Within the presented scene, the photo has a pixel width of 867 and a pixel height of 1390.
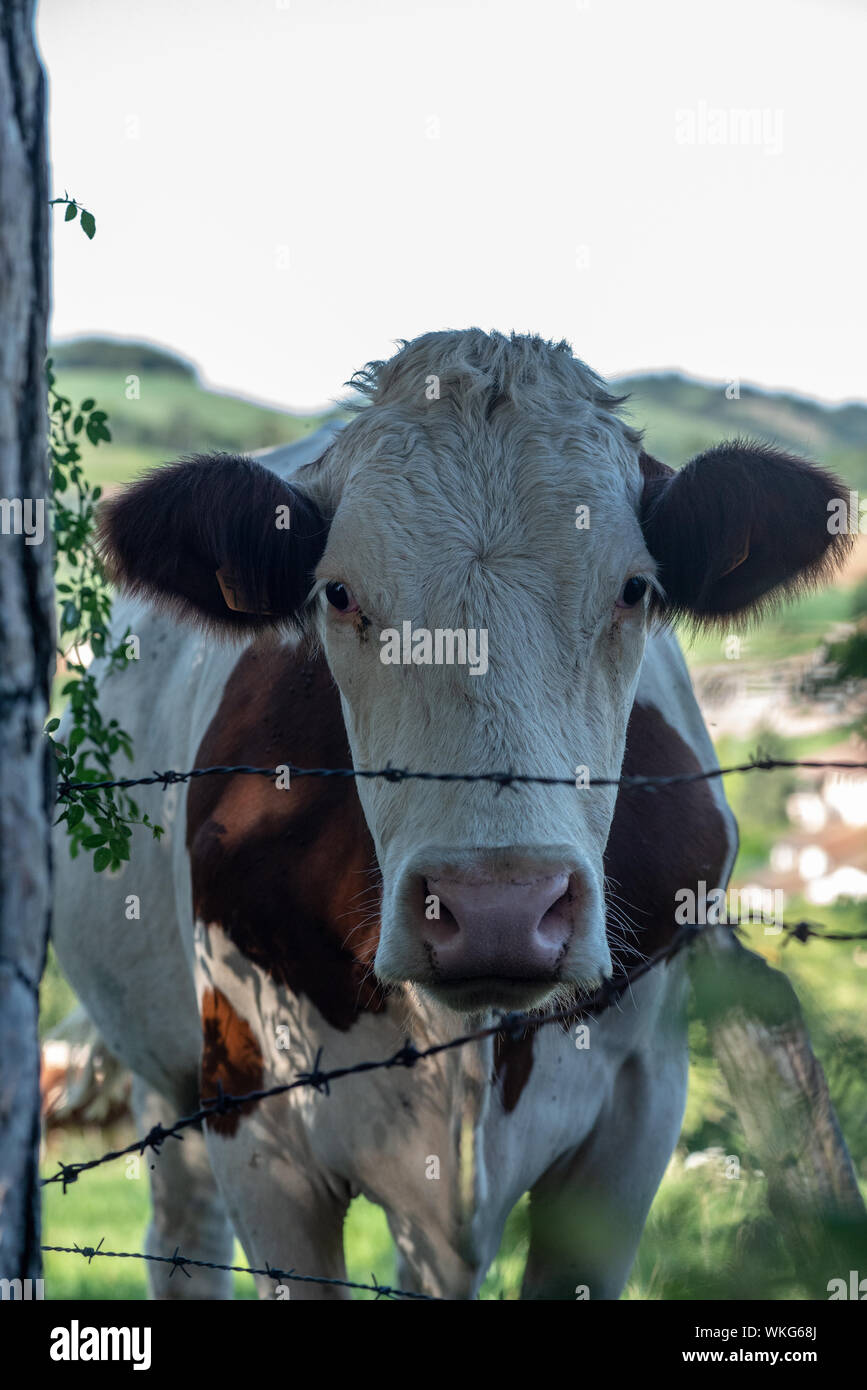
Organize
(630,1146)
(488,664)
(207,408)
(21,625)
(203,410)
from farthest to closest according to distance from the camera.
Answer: (207,408), (203,410), (630,1146), (488,664), (21,625)

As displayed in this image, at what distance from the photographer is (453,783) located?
240cm

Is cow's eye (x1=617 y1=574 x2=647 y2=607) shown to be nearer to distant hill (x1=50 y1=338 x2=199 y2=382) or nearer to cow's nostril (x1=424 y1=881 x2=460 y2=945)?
cow's nostril (x1=424 y1=881 x2=460 y2=945)

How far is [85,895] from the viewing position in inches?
187

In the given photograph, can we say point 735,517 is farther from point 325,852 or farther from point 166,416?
point 166,416

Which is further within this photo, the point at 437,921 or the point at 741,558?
the point at 741,558

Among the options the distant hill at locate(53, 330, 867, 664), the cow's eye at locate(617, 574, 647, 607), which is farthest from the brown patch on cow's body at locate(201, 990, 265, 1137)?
the distant hill at locate(53, 330, 867, 664)

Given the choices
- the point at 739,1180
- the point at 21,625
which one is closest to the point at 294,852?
the point at 21,625

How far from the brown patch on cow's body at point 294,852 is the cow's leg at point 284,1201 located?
1.53 ft

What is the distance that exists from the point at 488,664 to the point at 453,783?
0.89 ft

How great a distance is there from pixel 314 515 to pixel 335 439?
0.86 ft

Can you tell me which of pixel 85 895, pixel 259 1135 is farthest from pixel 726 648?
pixel 85 895

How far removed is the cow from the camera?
2.43 m

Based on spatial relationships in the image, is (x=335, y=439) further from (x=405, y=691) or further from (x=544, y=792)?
(x=544, y=792)

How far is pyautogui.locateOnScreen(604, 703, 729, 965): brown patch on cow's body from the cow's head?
1.22ft
